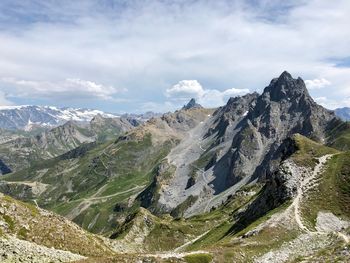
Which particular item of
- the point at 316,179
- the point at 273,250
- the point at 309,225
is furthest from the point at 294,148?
the point at 273,250

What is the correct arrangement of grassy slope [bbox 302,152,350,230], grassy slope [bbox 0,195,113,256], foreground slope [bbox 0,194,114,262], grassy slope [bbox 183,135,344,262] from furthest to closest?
grassy slope [bbox 302,152,350,230], grassy slope [bbox 0,195,113,256], foreground slope [bbox 0,194,114,262], grassy slope [bbox 183,135,344,262]

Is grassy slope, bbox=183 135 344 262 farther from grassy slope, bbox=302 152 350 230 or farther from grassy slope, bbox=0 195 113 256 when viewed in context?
grassy slope, bbox=0 195 113 256

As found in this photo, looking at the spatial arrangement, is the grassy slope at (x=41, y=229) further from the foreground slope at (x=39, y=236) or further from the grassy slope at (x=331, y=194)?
the grassy slope at (x=331, y=194)

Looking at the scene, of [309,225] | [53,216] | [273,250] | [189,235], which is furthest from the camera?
[189,235]

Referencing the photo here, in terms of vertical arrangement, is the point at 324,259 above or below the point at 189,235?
above

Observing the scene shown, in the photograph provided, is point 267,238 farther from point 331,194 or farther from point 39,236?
point 39,236

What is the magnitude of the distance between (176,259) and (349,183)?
6170cm

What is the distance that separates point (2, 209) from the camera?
8762 centimetres

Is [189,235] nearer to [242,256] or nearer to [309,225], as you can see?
[309,225]

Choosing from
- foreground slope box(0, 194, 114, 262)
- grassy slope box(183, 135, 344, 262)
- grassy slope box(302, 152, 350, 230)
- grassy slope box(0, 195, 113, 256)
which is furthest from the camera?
grassy slope box(302, 152, 350, 230)

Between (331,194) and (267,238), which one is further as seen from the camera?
(331,194)

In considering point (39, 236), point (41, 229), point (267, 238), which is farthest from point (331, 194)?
point (39, 236)

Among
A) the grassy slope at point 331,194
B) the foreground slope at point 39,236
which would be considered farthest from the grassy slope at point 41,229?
the grassy slope at point 331,194

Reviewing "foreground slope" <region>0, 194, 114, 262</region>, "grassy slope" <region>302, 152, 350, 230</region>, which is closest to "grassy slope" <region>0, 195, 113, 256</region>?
"foreground slope" <region>0, 194, 114, 262</region>
